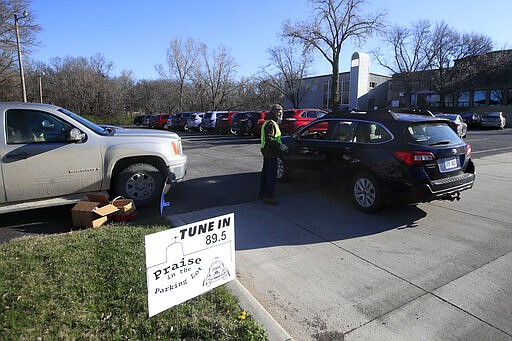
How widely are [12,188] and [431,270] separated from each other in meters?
5.61

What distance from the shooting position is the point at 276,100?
2448 inches

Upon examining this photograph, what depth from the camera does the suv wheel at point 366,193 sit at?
17.3 feet

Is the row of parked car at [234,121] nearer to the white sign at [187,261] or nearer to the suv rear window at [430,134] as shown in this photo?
the suv rear window at [430,134]

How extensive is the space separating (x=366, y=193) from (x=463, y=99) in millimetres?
53999

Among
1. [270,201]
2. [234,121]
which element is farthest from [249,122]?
[270,201]

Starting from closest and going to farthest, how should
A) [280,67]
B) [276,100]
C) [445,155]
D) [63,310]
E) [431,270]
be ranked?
[63,310], [431,270], [445,155], [280,67], [276,100]

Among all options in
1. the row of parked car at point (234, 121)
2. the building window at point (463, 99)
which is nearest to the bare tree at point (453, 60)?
the building window at point (463, 99)

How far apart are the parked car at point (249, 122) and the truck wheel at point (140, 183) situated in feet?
41.6

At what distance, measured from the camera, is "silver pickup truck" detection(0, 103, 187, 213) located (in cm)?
475

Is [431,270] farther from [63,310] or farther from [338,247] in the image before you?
[63,310]

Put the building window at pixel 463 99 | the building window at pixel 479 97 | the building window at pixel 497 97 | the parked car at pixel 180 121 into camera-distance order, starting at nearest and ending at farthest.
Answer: the parked car at pixel 180 121 < the building window at pixel 497 97 < the building window at pixel 479 97 < the building window at pixel 463 99

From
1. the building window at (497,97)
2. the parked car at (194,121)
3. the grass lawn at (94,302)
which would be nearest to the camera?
the grass lawn at (94,302)

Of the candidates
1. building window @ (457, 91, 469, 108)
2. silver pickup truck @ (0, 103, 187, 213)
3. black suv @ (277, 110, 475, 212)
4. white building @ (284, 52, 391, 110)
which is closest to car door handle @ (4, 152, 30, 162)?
silver pickup truck @ (0, 103, 187, 213)

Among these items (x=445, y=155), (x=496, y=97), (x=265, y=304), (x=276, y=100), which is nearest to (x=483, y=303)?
(x=265, y=304)
